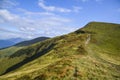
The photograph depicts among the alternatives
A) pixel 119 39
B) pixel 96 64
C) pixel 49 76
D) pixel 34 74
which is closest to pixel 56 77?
pixel 49 76

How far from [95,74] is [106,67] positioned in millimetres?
8752

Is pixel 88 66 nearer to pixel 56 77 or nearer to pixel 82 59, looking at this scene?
pixel 82 59

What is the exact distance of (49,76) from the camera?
200 feet

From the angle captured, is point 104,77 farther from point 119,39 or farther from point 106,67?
point 119,39

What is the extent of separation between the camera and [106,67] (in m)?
67.4

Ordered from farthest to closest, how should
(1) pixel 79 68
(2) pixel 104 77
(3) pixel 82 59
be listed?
(3) pixel 82 59 < (1) pixel 79 68 < (2) pixel 104 77

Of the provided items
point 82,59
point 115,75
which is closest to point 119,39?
point 82,59

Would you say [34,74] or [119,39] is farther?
[119,39]

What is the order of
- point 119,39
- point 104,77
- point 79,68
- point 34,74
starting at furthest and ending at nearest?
1. point 119,39
2. point 34,74
3. point 79,68
4. point 104,77

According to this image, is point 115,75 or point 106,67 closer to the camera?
point 115,75

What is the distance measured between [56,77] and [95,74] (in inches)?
477

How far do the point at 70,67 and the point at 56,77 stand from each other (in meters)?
7.27

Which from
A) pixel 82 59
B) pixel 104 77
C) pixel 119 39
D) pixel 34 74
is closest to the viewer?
pixel 104 77

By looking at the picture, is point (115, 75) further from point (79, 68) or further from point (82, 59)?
point (82, 59)
